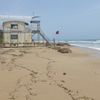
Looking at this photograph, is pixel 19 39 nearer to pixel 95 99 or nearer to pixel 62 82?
pixel 62 82

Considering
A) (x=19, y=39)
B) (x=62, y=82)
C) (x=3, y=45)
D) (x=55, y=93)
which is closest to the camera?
(x=55, y=93)

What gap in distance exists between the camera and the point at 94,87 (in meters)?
9.55

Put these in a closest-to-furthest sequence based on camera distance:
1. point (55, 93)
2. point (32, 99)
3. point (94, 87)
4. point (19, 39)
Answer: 1. point (32, 99)
2. point (55, 93)
3. point (94, 87)
4. point (19, 39)

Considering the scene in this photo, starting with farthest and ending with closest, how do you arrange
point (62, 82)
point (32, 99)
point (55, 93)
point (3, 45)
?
point (3, 45) → point (62, 82) → point (55, 93) → point (32, 99)

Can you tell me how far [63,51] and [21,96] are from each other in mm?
24312

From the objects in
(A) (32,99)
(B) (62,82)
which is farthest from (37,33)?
(A) (32,99)

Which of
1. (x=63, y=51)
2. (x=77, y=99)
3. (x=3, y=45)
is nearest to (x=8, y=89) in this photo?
(x=77, y=99)

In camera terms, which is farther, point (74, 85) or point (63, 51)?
point (63, 51)

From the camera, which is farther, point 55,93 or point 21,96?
point 55,93

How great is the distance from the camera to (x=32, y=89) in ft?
29.3

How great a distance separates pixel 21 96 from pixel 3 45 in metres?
32.3

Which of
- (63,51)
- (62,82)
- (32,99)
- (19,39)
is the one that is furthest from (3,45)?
(32,99)

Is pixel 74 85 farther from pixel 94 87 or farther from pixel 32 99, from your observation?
pixel 32 99

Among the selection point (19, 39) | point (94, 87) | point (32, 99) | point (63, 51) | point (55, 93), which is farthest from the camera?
point (19, 39)
